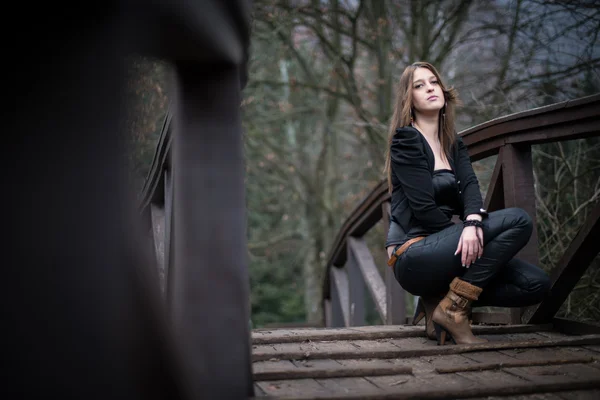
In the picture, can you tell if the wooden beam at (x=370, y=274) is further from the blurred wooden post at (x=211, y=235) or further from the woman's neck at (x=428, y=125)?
the blurred wooden post at (x=211, y=235)

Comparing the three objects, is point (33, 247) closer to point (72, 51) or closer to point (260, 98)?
point (72, 51)

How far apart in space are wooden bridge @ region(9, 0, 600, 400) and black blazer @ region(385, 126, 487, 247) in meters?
0.57

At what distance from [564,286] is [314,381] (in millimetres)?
1550

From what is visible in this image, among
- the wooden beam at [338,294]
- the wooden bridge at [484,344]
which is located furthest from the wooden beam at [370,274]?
the wooden beam at [338,294]

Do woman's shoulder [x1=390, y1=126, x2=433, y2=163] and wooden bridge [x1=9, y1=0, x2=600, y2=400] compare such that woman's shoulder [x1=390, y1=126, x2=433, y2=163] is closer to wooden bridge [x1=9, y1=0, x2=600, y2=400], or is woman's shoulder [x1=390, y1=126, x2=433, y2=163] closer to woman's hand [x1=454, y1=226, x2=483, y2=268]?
woman's hand [x1=454, y1=226, x2=483, y2=268]

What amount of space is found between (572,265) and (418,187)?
0.83 metres

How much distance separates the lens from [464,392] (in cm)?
185

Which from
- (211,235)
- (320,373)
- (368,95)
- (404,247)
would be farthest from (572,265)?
(368,95)

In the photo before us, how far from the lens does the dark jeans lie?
8.68 ft

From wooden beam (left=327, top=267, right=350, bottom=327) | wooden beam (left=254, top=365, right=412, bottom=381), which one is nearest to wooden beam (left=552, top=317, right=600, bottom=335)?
wooden beam (left=254, top=365, right=412, bottom=381)

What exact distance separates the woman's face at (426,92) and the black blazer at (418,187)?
0.56ft

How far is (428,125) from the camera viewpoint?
3.01 m

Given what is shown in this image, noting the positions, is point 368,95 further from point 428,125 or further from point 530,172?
point 428,125

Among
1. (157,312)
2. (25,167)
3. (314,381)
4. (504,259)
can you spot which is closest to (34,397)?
(157,312)
